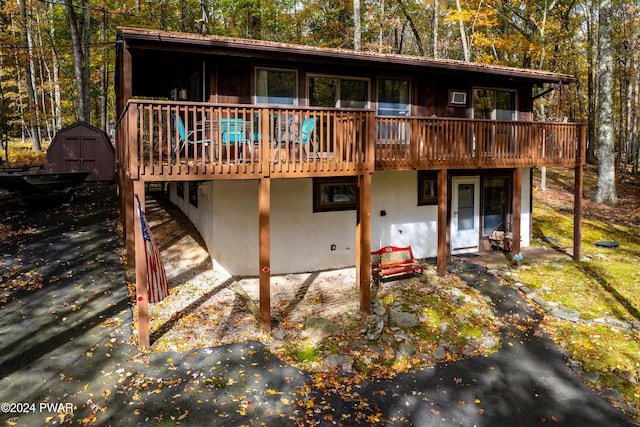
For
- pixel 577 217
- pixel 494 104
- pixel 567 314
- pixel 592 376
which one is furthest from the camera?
pixel 494 104

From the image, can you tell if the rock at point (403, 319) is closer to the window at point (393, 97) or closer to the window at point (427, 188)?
the window at point (427, 188)

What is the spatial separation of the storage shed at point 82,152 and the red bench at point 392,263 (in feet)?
49.5

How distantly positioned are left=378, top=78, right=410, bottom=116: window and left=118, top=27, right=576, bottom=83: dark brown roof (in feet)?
3.58

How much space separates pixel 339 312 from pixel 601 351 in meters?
4.77

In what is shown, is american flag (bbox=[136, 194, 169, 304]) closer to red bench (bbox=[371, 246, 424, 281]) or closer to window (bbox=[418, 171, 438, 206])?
red bench (bbox=[371, 246, 424, 281])

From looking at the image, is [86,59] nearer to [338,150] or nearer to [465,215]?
[338,150]

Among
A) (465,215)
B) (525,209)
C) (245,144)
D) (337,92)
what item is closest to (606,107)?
(525,209)

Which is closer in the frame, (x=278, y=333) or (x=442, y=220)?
(x=278, y=333)

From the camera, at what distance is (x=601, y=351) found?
7414 millimetres

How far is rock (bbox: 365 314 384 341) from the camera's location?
7.61 m

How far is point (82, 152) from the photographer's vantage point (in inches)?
758

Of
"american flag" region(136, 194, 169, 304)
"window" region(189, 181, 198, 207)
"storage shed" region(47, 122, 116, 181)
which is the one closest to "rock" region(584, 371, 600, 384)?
"american flag" region(136, 194, 169, 304)

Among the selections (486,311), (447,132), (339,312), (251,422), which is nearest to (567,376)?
(486,311)

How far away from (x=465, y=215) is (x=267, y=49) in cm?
782
